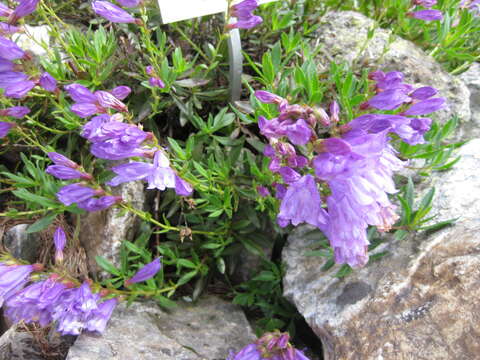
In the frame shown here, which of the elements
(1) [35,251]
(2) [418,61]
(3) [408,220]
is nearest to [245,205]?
(3) [408,220]

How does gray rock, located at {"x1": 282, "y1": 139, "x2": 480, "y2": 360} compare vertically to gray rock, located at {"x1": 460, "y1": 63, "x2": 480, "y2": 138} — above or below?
below

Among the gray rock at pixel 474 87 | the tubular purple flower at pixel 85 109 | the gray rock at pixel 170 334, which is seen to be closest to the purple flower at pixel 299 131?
the tubular purple flower at pixel 85 109

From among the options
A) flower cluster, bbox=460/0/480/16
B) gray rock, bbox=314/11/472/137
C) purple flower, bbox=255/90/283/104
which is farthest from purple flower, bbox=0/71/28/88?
flower cluster, bbox=460/0/480/16

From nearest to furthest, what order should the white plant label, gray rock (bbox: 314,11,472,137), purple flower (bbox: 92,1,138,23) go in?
the white plant label
purple flower (bbox: 92,1,138,23)
gray rock (bbox: 314,11,472,137)

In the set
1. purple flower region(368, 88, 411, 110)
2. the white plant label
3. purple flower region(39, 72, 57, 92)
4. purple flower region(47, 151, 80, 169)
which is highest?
the white plant label

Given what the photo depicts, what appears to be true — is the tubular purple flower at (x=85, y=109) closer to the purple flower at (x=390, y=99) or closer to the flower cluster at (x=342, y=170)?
the flower cluster at (x=342, y=170)

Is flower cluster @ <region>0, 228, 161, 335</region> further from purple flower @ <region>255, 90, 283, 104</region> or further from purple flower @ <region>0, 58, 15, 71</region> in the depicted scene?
purple flower @ <region>255, 90, 283, 104</region>
